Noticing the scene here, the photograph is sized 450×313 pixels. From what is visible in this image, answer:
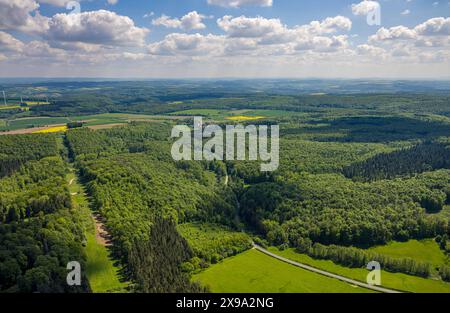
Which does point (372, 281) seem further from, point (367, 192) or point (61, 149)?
point (61, 149)

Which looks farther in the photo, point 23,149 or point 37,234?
point 23,149

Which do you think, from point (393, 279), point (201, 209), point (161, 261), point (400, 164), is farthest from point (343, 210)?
point (400, 164)

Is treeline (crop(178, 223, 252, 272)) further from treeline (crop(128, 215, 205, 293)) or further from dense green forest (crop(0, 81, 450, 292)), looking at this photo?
treeline (crop(128, 215, 205, 293))

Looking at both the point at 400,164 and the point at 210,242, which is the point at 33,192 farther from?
the point at 400,164

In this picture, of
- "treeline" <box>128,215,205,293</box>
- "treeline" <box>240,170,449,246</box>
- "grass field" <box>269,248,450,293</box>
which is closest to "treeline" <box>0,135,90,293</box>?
"treeline" <box>128,215,205,293</box>
